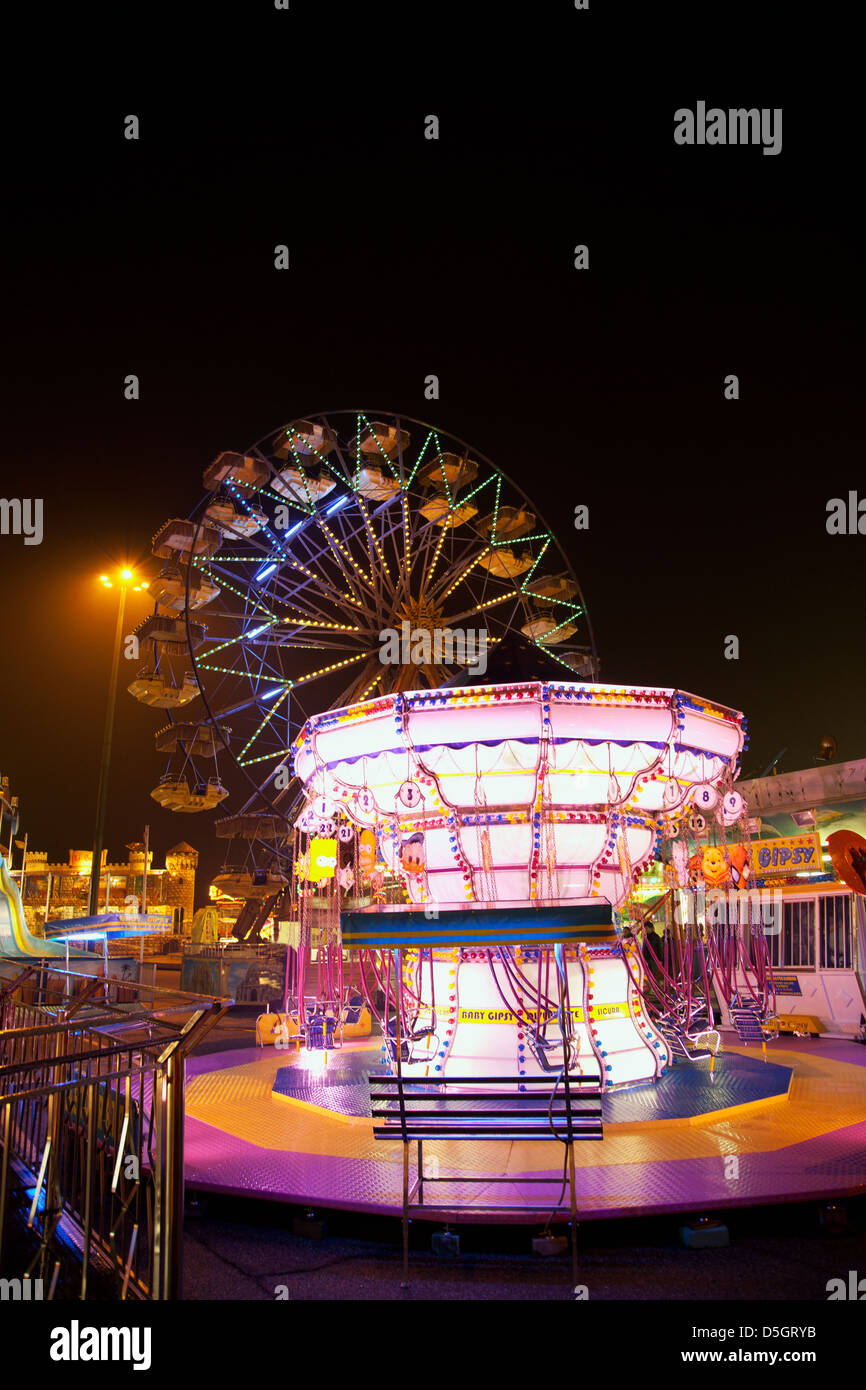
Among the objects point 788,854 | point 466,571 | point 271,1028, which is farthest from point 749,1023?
point 466,571

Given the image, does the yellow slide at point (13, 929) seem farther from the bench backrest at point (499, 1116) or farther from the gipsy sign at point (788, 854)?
the gipsy sign at point (788, 854)

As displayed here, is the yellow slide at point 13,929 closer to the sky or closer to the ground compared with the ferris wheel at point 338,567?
closer to the ground

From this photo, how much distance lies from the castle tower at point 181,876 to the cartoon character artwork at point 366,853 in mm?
51633

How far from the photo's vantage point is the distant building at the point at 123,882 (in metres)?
51.7

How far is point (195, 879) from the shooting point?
61.1m

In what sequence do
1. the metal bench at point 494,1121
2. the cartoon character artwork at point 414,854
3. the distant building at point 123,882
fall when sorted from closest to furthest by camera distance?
the metal bench at point 494,1121, the cartoon character artwork at point 414,854, the distant building at point 123,882

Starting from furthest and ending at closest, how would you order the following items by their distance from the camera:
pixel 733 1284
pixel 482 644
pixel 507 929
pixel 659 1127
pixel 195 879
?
pixel 195 879
pixel 482 644
pixel 659 1127
pixel 507 929
pixel 733 1284

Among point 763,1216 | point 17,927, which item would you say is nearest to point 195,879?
point 17,927

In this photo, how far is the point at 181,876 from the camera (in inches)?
2376

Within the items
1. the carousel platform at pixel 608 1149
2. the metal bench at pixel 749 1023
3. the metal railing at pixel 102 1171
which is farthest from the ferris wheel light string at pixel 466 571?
the metal railing at pixel 102 1171

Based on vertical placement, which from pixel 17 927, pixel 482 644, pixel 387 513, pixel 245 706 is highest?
pixel 387 513

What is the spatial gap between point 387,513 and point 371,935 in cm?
1284

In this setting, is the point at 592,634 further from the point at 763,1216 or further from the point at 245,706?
the point at 763,1216

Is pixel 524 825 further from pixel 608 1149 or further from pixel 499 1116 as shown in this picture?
pixel 499 1116
